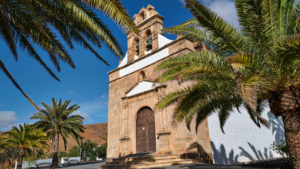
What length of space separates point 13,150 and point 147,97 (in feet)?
112

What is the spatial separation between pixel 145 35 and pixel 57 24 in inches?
436

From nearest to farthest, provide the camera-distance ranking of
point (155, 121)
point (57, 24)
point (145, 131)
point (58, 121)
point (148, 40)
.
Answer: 1. point (57, 24)
2. point (155, 121)
3. point (145, 131)
4. point (148, 40)
5. point (58, 121)

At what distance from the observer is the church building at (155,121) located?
11.0 meters

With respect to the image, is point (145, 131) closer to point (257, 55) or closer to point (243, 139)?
point (243, 139)

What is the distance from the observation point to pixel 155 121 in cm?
1278

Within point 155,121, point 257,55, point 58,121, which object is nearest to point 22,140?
point 58,121

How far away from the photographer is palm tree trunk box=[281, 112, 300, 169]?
481 centimetres

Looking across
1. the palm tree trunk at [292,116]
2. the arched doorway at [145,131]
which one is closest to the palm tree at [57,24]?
the palm tree trunk at [292,116]

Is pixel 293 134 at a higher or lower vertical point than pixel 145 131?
lower

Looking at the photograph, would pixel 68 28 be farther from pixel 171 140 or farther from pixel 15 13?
pixel 171 140

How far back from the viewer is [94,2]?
12.5ft

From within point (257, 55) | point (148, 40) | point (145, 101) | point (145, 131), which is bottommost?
point (145, 131)

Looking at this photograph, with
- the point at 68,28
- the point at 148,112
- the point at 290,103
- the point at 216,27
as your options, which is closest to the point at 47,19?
the point at 68,28

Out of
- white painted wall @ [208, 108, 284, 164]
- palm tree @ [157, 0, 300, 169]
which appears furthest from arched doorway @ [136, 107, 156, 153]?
palm tree @ [157, 0, 300, 169]
